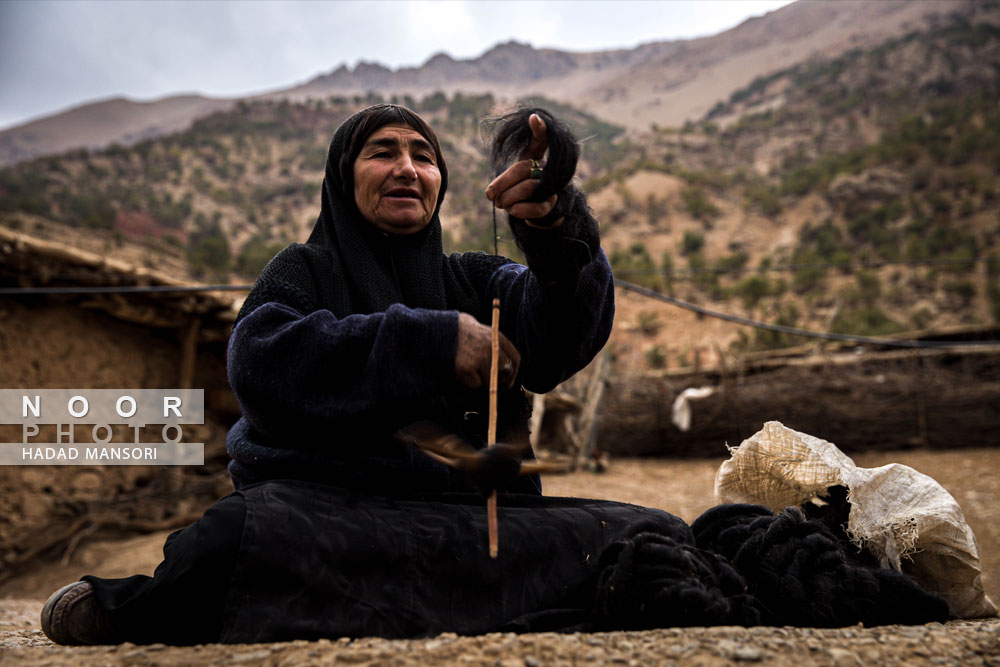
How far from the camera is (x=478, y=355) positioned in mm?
1352

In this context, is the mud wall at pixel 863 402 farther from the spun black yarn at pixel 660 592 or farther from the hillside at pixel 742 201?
the spun black yarn at pixel 660 592

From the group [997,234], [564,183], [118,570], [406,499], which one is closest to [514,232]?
[564,183]

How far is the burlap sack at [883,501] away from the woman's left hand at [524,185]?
95 cm

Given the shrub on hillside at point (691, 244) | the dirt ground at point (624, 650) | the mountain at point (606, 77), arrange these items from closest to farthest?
the dirt ground at point (624, 650) → the shrub on hillside at point (691, 244) → the mountain at point (606, 77)

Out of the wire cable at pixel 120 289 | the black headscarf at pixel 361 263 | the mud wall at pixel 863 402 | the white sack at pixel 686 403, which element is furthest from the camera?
the white sack at pixel 686 403

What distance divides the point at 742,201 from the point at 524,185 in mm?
26460

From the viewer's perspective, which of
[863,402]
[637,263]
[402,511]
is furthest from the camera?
[637,263]

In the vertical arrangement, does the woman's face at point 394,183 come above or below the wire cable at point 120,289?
above

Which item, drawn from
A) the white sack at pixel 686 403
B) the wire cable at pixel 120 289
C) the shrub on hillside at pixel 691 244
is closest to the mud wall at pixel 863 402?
the white sack at pixel 686 403

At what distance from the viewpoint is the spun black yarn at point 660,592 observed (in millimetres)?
1339

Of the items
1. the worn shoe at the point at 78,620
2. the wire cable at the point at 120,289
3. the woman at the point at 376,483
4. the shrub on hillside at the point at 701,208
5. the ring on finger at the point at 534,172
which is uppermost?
the shrub on hillside at the point at 701,208

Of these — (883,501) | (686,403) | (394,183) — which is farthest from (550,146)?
(686,403)

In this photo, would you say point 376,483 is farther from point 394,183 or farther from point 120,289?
point 120,289

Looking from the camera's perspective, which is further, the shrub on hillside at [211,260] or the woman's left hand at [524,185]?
the shrub on hillside at [211,260]
